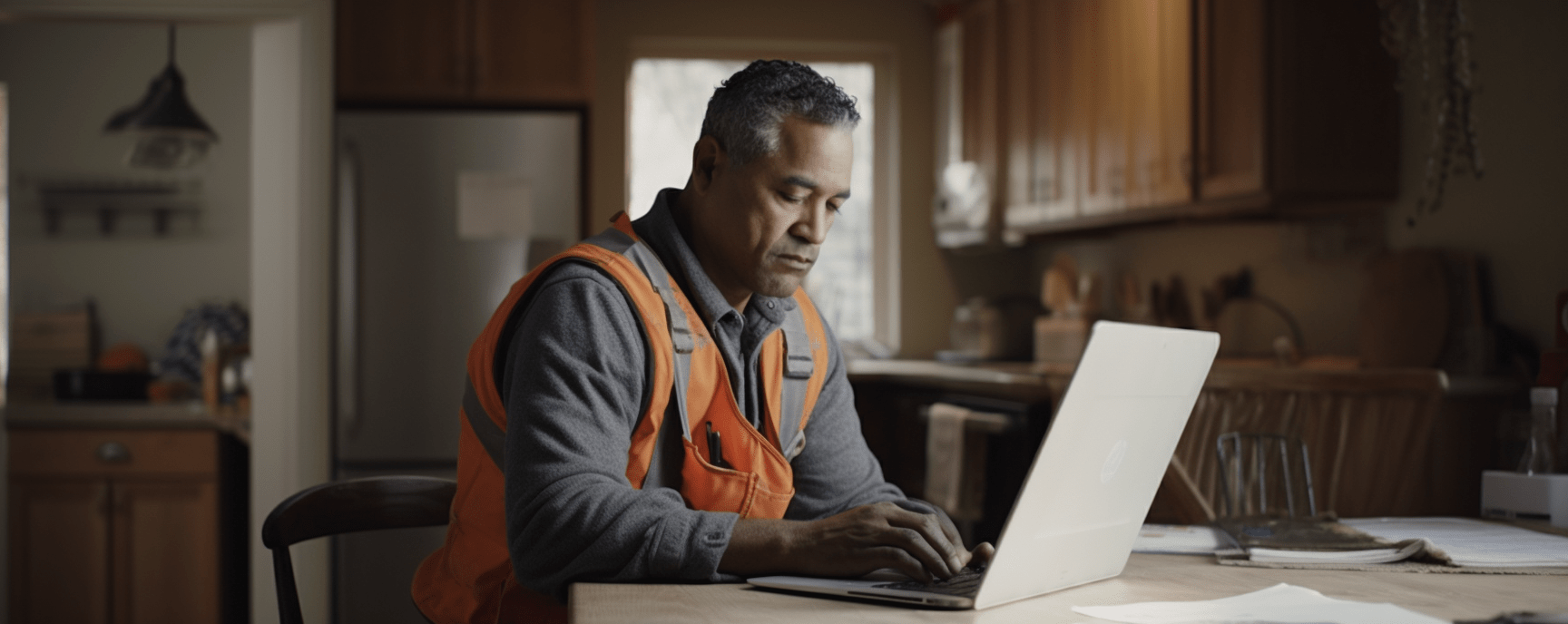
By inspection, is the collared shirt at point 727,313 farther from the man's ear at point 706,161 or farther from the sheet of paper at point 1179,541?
the sheet of paper at point 1179,541

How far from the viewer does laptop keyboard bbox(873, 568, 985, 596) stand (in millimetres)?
974

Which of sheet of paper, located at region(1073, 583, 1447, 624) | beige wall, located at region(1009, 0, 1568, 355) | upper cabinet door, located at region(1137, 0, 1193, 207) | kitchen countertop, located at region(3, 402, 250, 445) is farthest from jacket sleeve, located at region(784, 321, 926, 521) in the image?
kitchen countertop, located at region(3, 402, 250, 445)

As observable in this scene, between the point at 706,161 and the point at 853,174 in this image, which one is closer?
the point at 706,161

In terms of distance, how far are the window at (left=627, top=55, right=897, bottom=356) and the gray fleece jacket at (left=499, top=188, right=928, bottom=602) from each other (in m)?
3.49

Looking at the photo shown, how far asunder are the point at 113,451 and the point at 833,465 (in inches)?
126

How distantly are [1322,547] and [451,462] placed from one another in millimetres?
2829

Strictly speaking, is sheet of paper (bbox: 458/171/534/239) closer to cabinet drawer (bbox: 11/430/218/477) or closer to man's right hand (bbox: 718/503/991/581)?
cabinet drawer (bbox: 11/430/218/477)

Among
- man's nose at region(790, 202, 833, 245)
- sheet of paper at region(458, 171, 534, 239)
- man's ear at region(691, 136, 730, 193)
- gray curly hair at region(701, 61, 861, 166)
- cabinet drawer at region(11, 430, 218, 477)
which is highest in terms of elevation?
sheet of paper at region(458, 171, 534, 239)

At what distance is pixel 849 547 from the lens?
1040 millimetres

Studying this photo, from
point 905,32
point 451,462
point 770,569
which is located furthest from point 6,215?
point 770,569

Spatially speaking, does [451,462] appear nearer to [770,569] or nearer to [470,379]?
[470,379]

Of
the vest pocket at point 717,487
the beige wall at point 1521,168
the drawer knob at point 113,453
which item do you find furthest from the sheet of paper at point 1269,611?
the drawer knob at point 113,453

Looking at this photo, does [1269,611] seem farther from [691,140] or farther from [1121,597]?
[691,140]

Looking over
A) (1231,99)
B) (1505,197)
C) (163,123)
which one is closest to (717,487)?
(1505,197)
